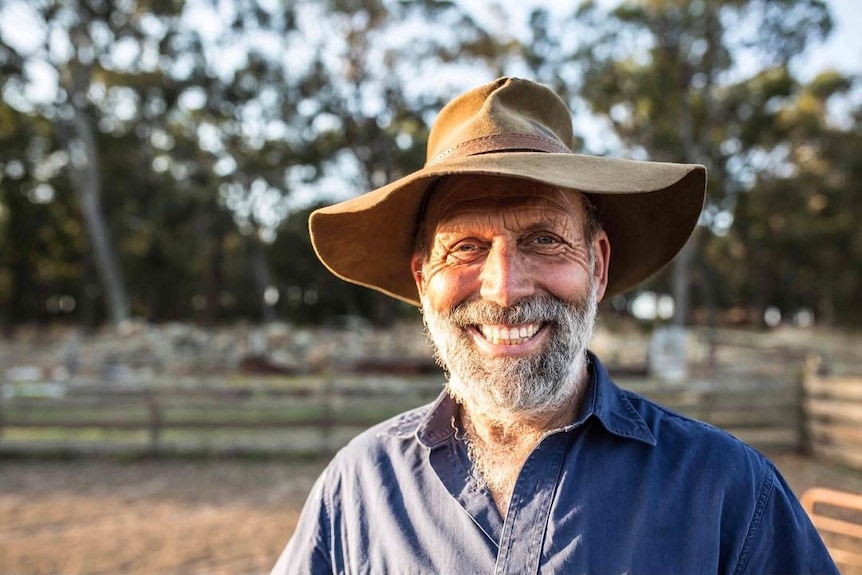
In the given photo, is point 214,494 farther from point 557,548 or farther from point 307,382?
point 557,548

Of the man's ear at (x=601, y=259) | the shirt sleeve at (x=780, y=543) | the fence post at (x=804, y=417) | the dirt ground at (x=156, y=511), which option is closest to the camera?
the shirt sleeve at (x=780, y=543)

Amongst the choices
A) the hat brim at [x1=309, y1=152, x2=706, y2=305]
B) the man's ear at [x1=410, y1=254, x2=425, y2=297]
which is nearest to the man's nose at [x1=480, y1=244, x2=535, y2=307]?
the hat brim at [x1=309, y1=152, x2=706, y2=305]

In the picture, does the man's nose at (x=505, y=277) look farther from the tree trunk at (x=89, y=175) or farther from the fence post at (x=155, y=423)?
the tree trunk at (x=89, y=175)

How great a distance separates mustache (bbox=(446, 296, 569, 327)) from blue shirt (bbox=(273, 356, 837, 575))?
20cm

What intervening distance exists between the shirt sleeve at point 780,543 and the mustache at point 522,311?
0.54 metres

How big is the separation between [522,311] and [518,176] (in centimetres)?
30

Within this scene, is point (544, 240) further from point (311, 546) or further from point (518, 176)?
point (311, 546)

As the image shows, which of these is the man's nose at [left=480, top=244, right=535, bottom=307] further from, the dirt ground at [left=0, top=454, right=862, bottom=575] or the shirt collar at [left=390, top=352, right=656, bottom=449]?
the dirt ground at [left=0, top=454, right=862, bottom=575]

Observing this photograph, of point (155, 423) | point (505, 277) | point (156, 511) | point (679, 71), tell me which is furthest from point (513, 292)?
point (679, 71)

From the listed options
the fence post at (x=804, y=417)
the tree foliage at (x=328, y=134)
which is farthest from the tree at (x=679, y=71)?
the fence post at (x=804, y=417)

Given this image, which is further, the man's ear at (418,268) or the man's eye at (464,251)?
the man's ear at (418,268)

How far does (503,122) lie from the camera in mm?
1528

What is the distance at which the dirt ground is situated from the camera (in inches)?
184

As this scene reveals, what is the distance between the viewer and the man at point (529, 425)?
125 centimetres
